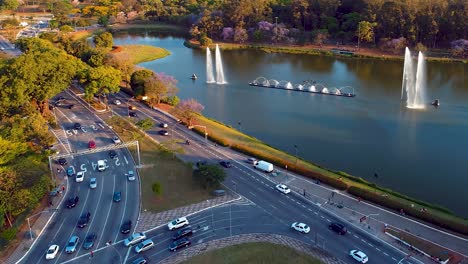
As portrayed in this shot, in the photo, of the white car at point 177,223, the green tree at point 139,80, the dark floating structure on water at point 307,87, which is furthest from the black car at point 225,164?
the dark floating structure on water at point 307,87

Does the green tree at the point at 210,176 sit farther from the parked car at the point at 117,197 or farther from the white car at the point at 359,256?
the white car at the point at 359,256

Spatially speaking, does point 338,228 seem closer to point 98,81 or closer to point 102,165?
point 102,165

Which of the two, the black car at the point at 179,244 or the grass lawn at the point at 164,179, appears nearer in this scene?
the black car at the point at 179,244

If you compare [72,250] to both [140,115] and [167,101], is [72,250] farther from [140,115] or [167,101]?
[167,101]

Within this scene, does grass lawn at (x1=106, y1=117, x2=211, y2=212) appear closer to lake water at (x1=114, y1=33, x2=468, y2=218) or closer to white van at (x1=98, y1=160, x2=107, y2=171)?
white van at (x1=98, y1=160, x2=107, y2=171)

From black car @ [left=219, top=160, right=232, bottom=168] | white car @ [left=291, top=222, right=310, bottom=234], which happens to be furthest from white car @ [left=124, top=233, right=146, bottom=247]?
black car @ [left=219, top=160, right=232, bottom=168]
